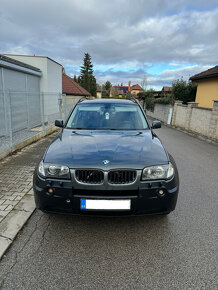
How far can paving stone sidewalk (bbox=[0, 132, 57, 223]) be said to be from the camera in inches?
125

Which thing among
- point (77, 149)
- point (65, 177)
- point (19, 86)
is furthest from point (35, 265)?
point (19, 86)

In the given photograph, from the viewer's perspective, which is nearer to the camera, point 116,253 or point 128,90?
point 116,253

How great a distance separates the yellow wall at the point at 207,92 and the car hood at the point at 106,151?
13924mm

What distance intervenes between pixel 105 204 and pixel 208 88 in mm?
16142

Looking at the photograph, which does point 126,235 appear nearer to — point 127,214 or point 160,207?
point 127,214

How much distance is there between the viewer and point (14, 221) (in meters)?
2.73

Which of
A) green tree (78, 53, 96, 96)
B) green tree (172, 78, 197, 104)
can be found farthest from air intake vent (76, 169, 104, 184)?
green tree (78, 53, 96, 96)

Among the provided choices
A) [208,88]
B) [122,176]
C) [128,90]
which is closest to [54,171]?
[122,176]

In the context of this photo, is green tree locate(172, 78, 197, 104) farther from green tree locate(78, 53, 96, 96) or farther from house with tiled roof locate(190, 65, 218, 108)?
green tree locate(78, 53, 96, 96)

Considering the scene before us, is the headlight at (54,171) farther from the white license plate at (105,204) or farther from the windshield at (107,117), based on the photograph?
the windshield at (107,117)

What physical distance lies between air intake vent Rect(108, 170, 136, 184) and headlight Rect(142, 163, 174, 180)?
0.42 ft

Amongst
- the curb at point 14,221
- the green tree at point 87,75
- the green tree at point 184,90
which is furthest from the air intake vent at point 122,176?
the green tree at point 87,75

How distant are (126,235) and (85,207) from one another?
0.76 metres

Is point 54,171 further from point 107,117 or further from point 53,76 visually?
point 53,76
